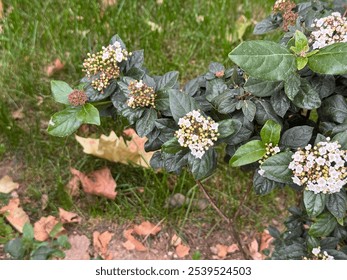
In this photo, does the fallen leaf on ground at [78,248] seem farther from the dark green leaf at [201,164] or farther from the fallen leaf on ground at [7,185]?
the dark green leaf at [201,164]

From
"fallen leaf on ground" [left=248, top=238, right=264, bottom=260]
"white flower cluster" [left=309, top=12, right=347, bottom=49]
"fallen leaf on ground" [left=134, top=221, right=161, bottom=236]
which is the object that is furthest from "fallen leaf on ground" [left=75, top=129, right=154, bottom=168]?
"white flower cluster" [left=309, top=12, right=347, bottom=49]

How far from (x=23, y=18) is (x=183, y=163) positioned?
1837 mm

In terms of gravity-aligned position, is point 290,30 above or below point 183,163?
above

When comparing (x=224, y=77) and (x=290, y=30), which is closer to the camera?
(x=290, y=30)

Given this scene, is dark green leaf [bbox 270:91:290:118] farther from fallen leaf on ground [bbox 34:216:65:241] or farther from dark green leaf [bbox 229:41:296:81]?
fallen leaf on ground [bbox 34:216:65:241]

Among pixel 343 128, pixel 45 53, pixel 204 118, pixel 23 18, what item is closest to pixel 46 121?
pixel 45 53

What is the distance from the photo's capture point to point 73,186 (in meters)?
2.48

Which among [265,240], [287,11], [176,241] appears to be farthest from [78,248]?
[287,11]

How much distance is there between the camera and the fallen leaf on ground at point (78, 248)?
2.36 m

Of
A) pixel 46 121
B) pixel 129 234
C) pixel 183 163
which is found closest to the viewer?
pixel 183 163

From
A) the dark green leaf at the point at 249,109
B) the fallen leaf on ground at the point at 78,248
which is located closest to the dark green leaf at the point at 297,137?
the dark green leaf at the point at 249,109

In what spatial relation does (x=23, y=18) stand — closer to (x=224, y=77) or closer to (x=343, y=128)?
(x=224, y=77)

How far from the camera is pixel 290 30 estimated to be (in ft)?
5.02

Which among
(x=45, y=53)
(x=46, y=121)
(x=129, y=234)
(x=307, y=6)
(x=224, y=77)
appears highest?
(x=307, y=6)
